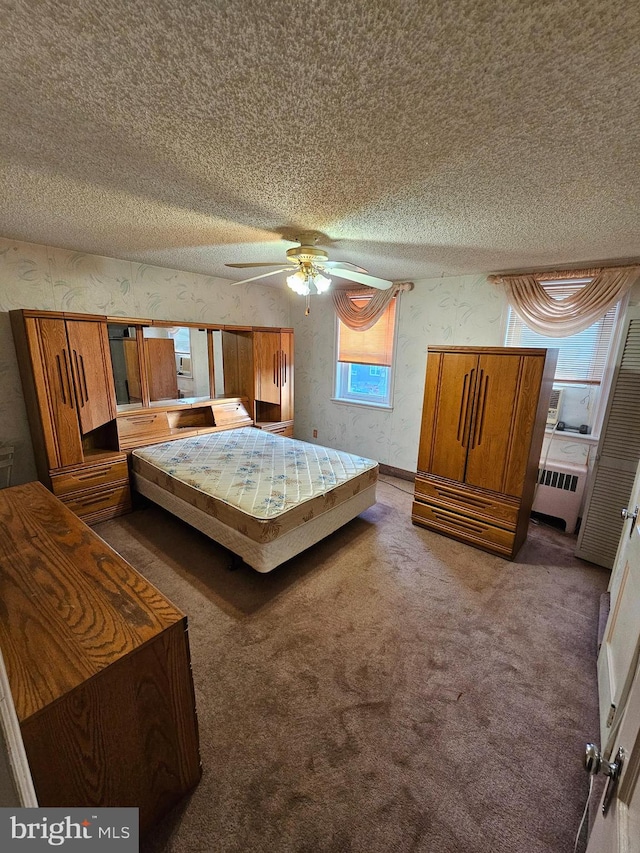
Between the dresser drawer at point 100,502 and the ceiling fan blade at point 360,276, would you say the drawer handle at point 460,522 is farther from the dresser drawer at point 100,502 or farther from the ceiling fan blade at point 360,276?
the dresser drawer at point 100,502

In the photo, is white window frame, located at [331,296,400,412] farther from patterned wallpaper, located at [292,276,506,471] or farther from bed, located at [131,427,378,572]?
bed, located at [131,427,378,572]

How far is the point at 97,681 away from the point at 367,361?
4009 mm

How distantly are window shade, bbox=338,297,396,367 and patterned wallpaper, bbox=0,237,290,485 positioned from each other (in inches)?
65.2

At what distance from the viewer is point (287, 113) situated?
1101mm

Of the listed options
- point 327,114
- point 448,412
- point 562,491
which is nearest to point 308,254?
point 327,114

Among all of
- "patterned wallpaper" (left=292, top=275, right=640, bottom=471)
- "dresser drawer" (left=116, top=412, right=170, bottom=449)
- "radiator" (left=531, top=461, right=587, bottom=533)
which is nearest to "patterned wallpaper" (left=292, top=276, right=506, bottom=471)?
"patterned wallpaper" (left=292, top=275, right=640, bottom=471)

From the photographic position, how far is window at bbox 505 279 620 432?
290cm

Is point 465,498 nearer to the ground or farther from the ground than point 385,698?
farther from the ground

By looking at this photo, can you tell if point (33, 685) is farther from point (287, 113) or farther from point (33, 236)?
point (33, 236)

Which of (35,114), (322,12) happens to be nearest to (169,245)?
(35,114)

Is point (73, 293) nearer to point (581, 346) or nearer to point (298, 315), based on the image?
point (298, 315)

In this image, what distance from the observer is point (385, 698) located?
164cm

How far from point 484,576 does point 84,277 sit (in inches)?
165

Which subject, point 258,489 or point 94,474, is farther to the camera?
point 94,474
